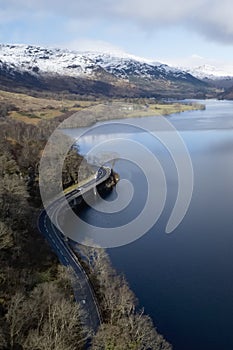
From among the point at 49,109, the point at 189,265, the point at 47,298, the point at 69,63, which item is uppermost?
the point at 69,63

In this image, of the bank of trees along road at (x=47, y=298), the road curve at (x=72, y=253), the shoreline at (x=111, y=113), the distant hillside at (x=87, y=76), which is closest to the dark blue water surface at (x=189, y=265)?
the bank of trees along road at (x=47, y=298)

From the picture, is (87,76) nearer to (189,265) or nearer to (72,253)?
(72,253)

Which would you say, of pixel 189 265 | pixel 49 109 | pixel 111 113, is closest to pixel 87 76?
pixel 111 113

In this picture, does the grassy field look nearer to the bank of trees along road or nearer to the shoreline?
the shoreline

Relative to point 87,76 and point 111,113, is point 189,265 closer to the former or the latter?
point 111,113

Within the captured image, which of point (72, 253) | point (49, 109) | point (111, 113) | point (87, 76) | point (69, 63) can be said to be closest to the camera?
point (72, 253)

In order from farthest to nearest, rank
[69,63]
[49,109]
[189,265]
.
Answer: [69,63] → [49,109] → [189,265]

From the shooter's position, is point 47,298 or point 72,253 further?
point 72,253

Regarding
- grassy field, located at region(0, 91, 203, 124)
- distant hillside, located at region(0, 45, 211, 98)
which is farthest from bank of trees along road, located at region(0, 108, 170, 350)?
distant hillside, located at region(0, 45, 211, 98)

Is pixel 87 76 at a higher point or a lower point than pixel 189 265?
higher
